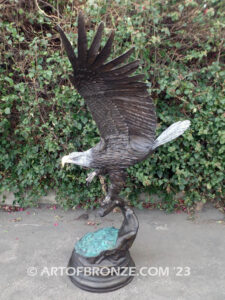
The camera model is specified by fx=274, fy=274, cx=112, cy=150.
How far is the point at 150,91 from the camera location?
9.90ft

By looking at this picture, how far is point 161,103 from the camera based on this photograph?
328 centimetres

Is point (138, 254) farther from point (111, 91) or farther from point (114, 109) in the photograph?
point (111, 91)

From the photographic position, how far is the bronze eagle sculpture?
1583 mm

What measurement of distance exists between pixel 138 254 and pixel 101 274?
1.87 ft

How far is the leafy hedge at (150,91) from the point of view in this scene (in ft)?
10.0

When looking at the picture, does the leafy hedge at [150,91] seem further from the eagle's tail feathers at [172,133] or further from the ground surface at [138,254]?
the eagle's tail feathers at [172,133]

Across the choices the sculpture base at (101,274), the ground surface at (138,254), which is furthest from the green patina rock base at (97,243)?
the ground surface at (138,254)

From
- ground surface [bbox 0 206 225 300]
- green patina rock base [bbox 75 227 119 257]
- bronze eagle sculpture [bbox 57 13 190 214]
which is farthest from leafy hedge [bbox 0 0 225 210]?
bronze eagle sculpture [bbox 57 13 190 214]

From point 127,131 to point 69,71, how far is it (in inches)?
58.8

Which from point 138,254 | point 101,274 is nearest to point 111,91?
point 101,274

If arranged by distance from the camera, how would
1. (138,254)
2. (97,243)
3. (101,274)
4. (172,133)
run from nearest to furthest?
(172,133), (101,274), (97,243), (138,254)

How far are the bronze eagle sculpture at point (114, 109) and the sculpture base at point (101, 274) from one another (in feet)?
1.59

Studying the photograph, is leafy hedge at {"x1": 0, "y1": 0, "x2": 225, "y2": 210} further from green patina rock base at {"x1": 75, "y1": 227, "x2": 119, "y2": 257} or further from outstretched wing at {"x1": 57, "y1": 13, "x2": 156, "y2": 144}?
outstretched wing at {"x1": 57, "y1": 13, "x2": 156, "y2": 144}

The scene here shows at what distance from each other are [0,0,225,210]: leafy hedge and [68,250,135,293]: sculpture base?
3.84 ft
